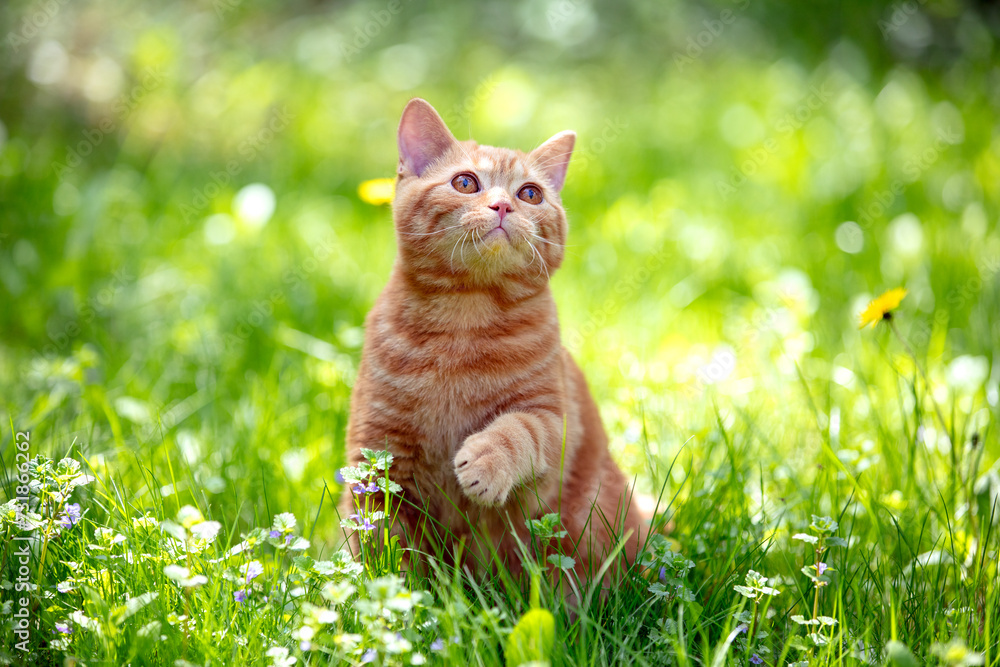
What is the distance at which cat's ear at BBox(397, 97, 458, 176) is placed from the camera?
7.01 feet

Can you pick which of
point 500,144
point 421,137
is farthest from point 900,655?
point 500,144

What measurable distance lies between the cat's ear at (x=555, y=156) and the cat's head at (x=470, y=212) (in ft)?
0.04

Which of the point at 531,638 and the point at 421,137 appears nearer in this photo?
the point at 531,638

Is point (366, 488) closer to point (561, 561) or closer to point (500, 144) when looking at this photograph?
point (561, 561)

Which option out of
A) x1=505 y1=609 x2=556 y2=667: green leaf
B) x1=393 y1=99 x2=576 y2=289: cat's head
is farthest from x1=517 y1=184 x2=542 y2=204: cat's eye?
x1=505 y1=609 x2=556 y2=667: green leaf

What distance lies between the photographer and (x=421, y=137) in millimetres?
2156

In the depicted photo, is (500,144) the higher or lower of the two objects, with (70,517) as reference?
higher

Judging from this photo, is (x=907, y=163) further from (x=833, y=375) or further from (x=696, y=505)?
(x=696, y=505)

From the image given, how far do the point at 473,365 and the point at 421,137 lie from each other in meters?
0.63

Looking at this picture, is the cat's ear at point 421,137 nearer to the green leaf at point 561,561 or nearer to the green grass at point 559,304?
the green grass at point 559,304

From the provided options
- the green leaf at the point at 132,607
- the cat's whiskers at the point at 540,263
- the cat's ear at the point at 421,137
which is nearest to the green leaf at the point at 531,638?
the green leaf at the point at 132,607

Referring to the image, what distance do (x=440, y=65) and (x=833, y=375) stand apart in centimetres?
398

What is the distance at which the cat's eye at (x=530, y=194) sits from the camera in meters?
2.07

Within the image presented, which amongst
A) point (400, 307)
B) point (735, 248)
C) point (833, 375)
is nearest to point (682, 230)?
point (735, 248)
